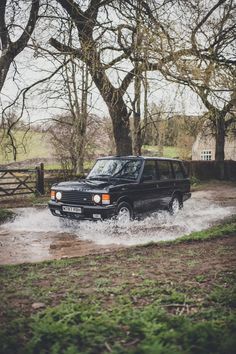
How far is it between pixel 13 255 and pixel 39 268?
6.08 feet

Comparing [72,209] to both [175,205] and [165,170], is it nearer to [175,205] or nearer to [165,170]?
[165,170]

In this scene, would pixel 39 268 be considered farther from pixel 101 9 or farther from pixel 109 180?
pixel 101 9

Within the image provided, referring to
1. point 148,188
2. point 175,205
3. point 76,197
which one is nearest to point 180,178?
point 175,205

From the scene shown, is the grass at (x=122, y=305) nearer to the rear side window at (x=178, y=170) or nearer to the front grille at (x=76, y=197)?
the front grille at (x=76, y=197)

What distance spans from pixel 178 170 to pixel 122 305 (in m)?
9.44

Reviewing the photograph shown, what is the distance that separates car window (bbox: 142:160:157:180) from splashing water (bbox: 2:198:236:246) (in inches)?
51.0

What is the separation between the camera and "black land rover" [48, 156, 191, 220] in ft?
32.1

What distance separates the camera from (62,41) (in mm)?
10453

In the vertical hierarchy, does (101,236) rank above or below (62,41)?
below

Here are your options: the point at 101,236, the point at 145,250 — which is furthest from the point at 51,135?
the point at 145,250

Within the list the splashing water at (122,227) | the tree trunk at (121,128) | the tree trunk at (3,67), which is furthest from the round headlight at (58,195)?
the tree trunk at (121,128)

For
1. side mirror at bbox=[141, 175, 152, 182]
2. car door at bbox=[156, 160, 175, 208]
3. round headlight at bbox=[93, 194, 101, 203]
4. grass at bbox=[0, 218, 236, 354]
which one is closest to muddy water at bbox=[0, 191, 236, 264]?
car door at bbox=[156, 160, 175, 208]

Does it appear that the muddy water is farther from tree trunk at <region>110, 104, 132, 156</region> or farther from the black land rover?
tree trunk at <region>110, 104, 132, 156</region>

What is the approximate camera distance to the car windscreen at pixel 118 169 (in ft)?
35.6
